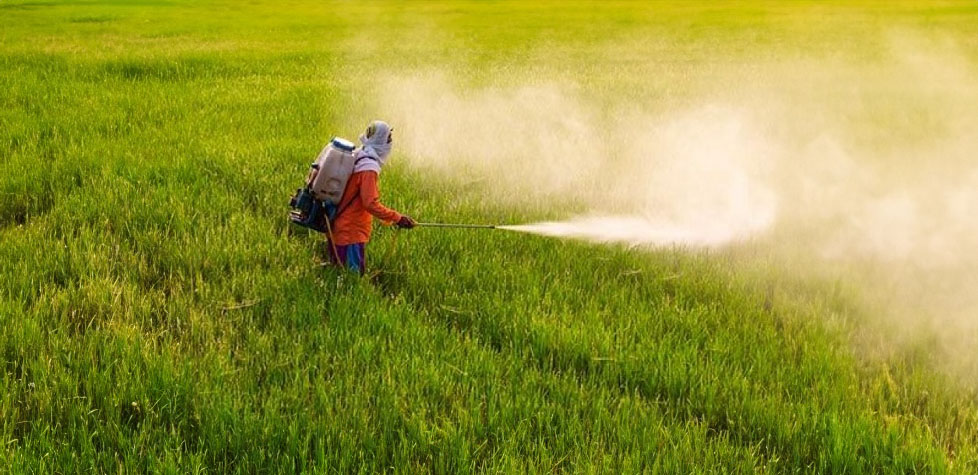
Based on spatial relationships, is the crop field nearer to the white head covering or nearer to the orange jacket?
the orange jacket

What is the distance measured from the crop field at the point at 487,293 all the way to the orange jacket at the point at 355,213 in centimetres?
24

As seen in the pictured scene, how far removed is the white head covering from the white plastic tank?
0.26 ft

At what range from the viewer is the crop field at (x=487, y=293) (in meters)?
3.00

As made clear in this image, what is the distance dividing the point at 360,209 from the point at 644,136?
5.43m

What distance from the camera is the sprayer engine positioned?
423cm

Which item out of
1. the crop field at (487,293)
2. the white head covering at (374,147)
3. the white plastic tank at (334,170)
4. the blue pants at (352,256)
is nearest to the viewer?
the crop field at (487,293)

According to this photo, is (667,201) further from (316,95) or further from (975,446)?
(316,95)

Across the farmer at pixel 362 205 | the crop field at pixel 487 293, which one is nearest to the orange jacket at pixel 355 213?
the farmer at pixel 362 205

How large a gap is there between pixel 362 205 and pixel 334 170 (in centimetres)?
28

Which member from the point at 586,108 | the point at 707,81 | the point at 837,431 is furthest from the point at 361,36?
the point at 837,431

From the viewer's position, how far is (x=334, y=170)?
167 inches

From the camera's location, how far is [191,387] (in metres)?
3.25

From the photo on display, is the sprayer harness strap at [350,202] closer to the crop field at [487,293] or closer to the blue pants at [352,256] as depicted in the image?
the blue pants at [352,256]

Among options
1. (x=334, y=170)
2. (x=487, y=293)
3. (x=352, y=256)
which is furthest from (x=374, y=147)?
(x=487, y=293)
